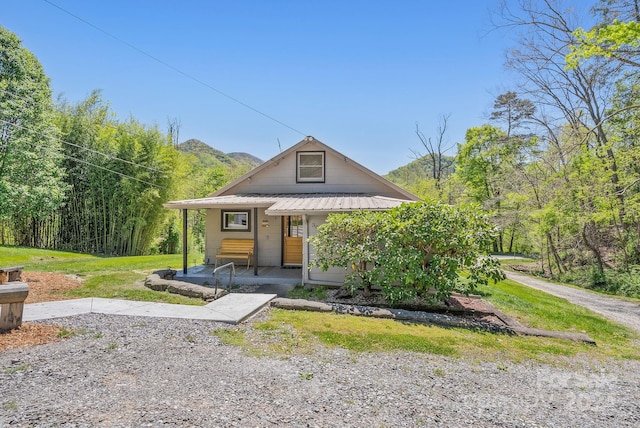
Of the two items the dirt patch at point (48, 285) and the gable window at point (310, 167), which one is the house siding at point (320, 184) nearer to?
the gable window at point (310, 167)

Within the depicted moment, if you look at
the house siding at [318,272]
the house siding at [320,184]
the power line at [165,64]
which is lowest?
the house siding at [318,272]

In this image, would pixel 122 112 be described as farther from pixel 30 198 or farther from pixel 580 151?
pixel 580 151

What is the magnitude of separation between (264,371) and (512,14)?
36.4 feet

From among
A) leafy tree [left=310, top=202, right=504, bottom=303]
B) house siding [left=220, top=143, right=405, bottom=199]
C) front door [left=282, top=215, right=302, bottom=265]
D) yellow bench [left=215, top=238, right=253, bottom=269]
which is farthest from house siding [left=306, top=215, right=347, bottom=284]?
house siding [left=220, top=143, right=405, bottom=199]

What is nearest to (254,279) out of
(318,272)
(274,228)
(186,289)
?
(318,272)

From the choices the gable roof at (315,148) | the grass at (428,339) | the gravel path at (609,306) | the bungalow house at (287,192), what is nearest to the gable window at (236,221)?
the bungalow house at (287,192)

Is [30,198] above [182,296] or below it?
above

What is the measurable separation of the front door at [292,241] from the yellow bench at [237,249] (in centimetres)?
125

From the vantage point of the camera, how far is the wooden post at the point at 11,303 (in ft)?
14.4

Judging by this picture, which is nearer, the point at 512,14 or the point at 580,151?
the point at 512,14

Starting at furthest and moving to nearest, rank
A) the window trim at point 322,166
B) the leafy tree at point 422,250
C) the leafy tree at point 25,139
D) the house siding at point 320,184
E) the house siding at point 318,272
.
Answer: the leafy tree at point 25,139
the window trim at point 322,166
the house siding at point 320,184
the house siding at point 318,272
the leafy tree at point 422,250

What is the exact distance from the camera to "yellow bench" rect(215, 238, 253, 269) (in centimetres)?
1035

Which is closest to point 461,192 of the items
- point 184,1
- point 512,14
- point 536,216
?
point 536,216

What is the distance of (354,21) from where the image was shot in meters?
11.4
